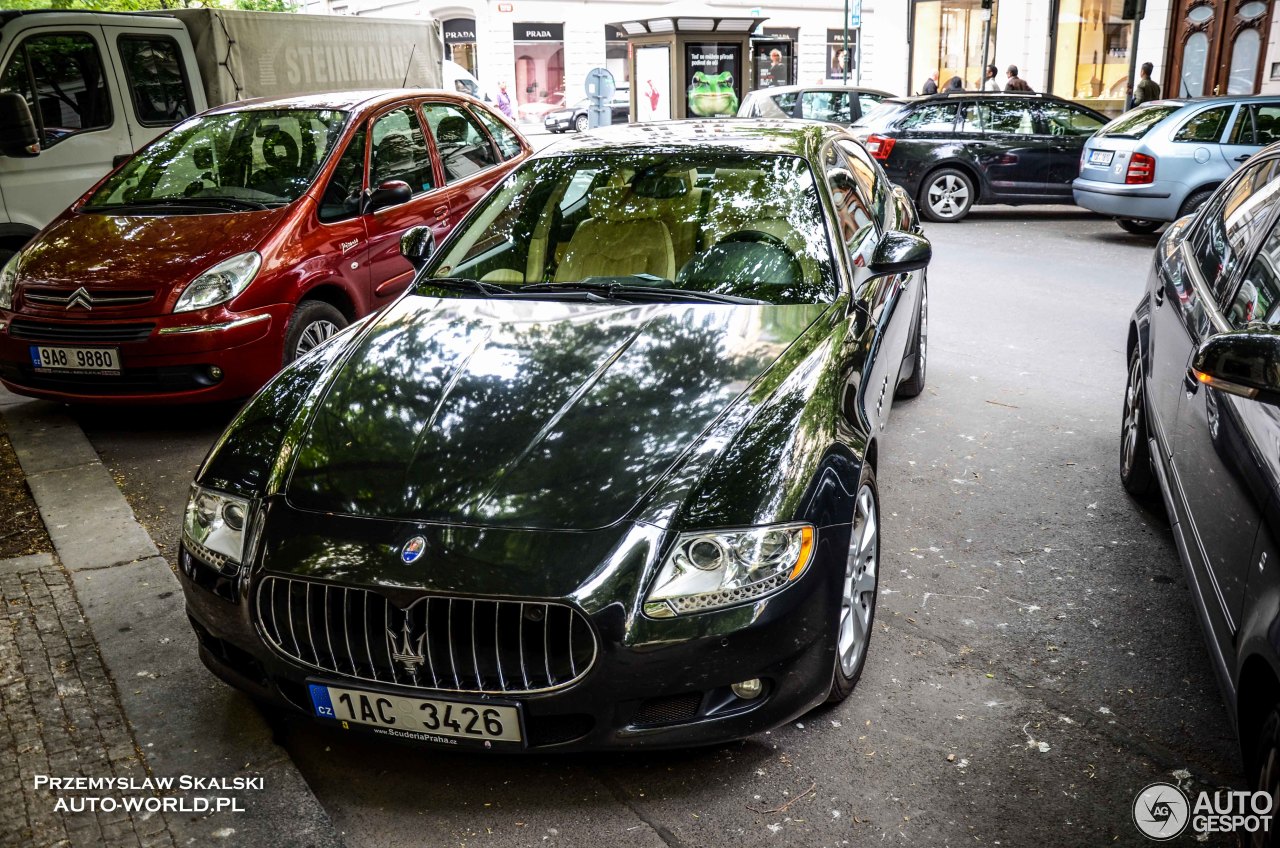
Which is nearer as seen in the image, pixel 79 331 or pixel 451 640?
pixel 451 640

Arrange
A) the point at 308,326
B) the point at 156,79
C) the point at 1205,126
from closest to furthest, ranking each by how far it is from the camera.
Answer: the point at 308,326
the point at 156,79
the point at 1205,126

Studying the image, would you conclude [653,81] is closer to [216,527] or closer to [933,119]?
[933,119]

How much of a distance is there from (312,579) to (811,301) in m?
1.87

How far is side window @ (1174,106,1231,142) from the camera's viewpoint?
1141cm

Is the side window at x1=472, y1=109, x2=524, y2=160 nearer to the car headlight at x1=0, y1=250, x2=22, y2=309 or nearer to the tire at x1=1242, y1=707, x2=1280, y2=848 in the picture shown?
the car headlight at x1=0, y1=250, x2=22, y2=309

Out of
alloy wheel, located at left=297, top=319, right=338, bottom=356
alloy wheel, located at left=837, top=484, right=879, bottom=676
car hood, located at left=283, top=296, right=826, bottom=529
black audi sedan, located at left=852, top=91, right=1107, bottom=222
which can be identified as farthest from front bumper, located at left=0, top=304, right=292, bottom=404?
black audi sedan, located at left=852, top=91, right=1107, bottom=222

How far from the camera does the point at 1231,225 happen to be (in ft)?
13.0

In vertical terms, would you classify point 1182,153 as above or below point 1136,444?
above

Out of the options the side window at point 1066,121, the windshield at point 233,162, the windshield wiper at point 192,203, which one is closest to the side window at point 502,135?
the windshield at point 233,162

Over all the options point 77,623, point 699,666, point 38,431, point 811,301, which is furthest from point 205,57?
point 699,666

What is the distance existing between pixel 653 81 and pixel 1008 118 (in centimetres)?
819

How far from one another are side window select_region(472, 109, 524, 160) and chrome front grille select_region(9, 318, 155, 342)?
3.17 m

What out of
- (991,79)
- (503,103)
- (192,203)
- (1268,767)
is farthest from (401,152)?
(503,103)

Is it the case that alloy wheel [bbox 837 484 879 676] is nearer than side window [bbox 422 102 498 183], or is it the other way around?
alloy wheel [bbox 837 484 879 676]
